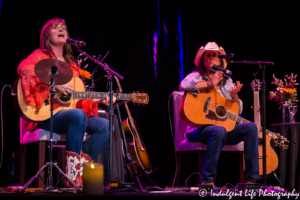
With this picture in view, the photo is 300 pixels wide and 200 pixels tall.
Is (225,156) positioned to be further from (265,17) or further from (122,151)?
(265,17)

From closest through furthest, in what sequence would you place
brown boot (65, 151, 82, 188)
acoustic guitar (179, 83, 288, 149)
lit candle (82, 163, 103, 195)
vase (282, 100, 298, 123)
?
lit candle (82, 163, 103, 195), brown boot (65, 151, 82, 188), acoustic guitar (179, 83, 288, 149), vase (282, 100, 298, 123)

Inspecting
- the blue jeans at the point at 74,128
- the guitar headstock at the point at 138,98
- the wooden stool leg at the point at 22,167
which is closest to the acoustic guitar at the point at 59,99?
the guitar headstock at the point at 138,98

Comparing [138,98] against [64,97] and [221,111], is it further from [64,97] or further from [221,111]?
[221,111]

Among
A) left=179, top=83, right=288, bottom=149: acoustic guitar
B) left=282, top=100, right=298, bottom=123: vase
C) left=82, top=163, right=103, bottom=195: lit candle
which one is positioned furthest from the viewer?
left=282, top=100, right=298, bottom=123: vase

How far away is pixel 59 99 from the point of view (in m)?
3.84

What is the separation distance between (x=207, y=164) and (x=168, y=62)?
190 centimetres

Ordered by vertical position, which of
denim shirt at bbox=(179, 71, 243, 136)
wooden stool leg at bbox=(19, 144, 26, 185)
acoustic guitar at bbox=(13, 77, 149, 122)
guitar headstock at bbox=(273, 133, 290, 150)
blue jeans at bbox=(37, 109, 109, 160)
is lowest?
wooden stool leg at bbox=(19, 144, 26, 185)

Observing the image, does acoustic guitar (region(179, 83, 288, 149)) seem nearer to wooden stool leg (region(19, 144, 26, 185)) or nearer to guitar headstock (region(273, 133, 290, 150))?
guitar headstock (region(273, 133, 290, 150))

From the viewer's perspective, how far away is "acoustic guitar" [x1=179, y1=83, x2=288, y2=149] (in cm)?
411

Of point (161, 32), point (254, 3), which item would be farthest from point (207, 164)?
point (254, 3)

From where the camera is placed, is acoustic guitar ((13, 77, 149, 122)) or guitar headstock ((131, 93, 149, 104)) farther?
guitar headstock ((131, 93, 149, 104))

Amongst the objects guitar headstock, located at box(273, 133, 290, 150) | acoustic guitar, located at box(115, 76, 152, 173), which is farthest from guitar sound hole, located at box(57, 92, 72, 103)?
guitar headstock, located at box(273, 133, 290, 150)

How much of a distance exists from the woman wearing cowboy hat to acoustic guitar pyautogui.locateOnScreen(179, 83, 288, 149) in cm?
7

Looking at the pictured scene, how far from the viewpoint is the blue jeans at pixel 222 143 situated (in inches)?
152
